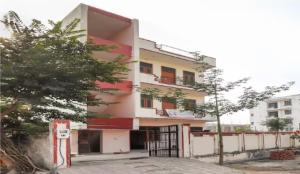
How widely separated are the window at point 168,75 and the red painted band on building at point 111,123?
5.59 meters

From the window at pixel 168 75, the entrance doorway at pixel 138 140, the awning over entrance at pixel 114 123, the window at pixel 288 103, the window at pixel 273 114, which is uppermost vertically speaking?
the window at pixel 168 75

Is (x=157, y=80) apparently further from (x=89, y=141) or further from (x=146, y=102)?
(x=89, y=141)

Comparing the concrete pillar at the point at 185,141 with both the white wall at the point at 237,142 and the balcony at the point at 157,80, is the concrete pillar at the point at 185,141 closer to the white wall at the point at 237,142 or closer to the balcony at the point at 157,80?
the white wall at the point at 237,142

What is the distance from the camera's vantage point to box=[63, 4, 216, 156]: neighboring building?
26.1 metres

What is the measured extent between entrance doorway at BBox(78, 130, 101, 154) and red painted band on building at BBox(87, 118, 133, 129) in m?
1.35

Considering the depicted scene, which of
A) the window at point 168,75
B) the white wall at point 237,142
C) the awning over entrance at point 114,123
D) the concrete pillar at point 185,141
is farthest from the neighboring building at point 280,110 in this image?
the concrete pillar at point 185,141

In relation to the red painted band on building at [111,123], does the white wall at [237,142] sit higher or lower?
lower

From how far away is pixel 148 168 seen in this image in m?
15.4

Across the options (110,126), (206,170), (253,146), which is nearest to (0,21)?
(206,170)

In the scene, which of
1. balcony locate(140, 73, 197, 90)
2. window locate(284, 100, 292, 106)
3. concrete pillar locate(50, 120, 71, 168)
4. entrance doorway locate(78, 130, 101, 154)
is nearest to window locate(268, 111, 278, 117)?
window locate(284, 100, 292, 106)

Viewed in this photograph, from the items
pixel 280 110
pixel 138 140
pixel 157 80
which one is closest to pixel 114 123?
pixel 157 80

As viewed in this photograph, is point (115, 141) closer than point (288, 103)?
Yes

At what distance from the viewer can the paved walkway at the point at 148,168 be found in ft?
44.7

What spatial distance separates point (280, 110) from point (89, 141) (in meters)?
61.5
